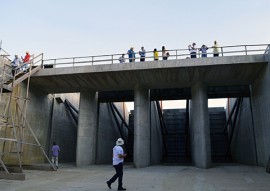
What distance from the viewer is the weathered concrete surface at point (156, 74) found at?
15656mm

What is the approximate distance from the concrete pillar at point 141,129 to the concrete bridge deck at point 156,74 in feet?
3.15

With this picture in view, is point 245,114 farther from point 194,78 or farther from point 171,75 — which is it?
point 171,75

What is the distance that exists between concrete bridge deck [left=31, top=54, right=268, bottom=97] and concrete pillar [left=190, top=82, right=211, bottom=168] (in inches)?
36.3

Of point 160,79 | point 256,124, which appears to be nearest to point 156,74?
point 160,79

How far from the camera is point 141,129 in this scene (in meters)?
18.0

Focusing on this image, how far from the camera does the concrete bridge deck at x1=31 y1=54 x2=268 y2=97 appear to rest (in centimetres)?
1566

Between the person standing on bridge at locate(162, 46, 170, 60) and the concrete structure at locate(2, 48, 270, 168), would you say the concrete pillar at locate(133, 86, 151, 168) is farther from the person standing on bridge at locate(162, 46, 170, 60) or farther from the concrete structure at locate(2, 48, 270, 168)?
the person standing on bridge at locate(162, 46, 170, 60)

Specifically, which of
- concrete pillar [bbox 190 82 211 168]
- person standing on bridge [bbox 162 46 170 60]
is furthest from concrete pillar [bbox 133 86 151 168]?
concrete pillar [bbox 190 82 211 168]

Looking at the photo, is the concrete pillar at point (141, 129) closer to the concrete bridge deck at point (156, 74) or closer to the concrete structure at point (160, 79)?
the concrete structure at point (160, 79)

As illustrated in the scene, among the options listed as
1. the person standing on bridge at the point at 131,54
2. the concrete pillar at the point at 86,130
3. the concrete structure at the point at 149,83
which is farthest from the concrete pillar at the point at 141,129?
the concrete pillar at the point at 86,130

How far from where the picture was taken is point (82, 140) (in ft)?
61.9

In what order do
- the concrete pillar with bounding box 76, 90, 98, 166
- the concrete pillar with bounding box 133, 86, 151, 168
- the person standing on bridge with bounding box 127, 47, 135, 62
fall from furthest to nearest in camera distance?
1. the concrete pillar with bounding box 76, 90, 98, 166
2. the person standing on bridge with bounding box 127, 47, 135, 62
3. the concrete pillar with bounding box 133, 86, 151, 168

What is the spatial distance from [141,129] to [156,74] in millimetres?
4124

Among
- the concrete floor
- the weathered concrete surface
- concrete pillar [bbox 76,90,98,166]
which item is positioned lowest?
the concrete floor
